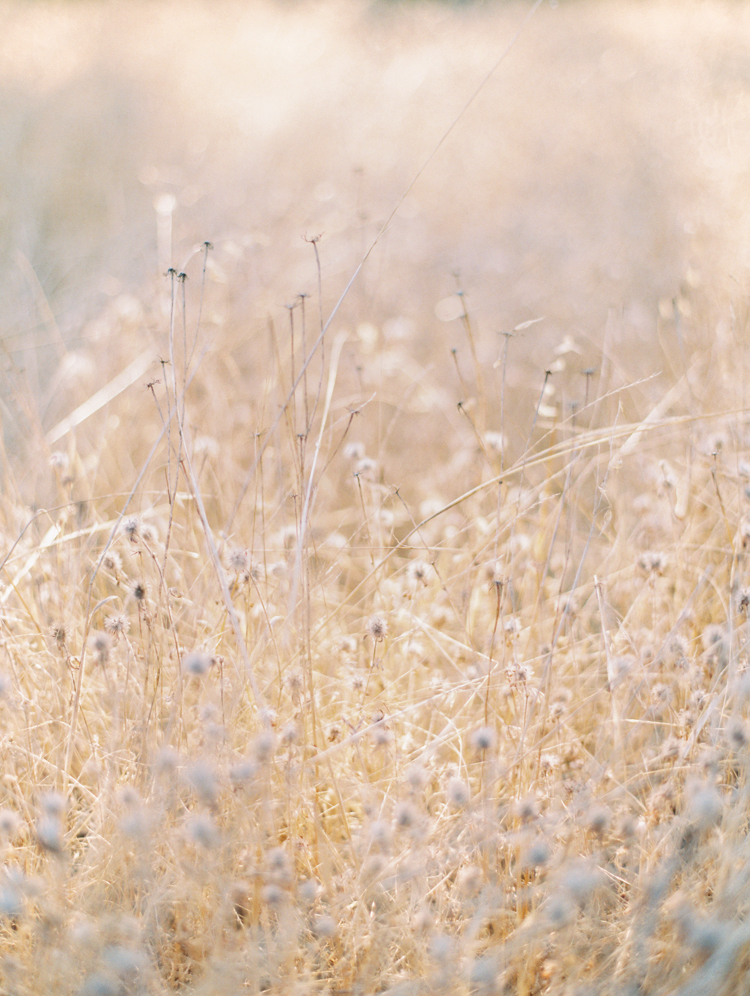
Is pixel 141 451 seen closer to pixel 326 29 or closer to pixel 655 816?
pixel 655 816

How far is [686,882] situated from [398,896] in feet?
1.19

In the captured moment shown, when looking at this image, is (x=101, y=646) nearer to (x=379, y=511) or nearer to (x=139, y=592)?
(x=139, y=592)

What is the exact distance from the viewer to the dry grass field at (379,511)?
0.89 meters

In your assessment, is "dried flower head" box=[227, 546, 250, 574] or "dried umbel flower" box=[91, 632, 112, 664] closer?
"dried umbel flower" box=[91, 632, 112, 664]

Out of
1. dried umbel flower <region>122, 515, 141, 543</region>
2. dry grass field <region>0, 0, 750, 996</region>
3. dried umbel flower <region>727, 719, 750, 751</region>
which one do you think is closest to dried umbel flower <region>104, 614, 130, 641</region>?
dry grass field <region>0, 0, 750, 996</region>

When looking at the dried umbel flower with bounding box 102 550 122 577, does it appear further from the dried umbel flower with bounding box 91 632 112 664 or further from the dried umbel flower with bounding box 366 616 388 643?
the dried umbel flower with bounding box 366 616 388 643

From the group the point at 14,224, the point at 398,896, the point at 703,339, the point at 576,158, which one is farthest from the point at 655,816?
the point at 14,224

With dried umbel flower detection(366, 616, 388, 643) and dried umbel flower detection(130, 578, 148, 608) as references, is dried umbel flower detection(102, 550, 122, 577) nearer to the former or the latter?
dried umbel flower detection(130, 578, 148, 608)

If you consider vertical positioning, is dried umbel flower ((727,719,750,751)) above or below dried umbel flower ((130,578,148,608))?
below

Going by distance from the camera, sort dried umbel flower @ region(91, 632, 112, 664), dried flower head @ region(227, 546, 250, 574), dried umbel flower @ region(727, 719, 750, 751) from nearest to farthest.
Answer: dried umbel flower @ region(727, 719, 750, 751) → dried umbel flower @ region(91, 632, 112, 664) → dried flower head @ region(227, 546, 250, 574)

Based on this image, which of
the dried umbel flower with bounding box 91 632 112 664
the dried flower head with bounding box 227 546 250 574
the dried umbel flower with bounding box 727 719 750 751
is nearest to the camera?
the dried umbel flower with bounding box 727 719 750 751

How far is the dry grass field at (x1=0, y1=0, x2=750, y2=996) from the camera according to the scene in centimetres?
89

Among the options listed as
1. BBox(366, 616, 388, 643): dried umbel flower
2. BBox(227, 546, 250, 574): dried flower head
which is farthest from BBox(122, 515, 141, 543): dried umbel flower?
BBox(366, 616, 388, 643): dried umbel flower

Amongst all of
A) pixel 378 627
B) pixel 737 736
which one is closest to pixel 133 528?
pixel 378 627
